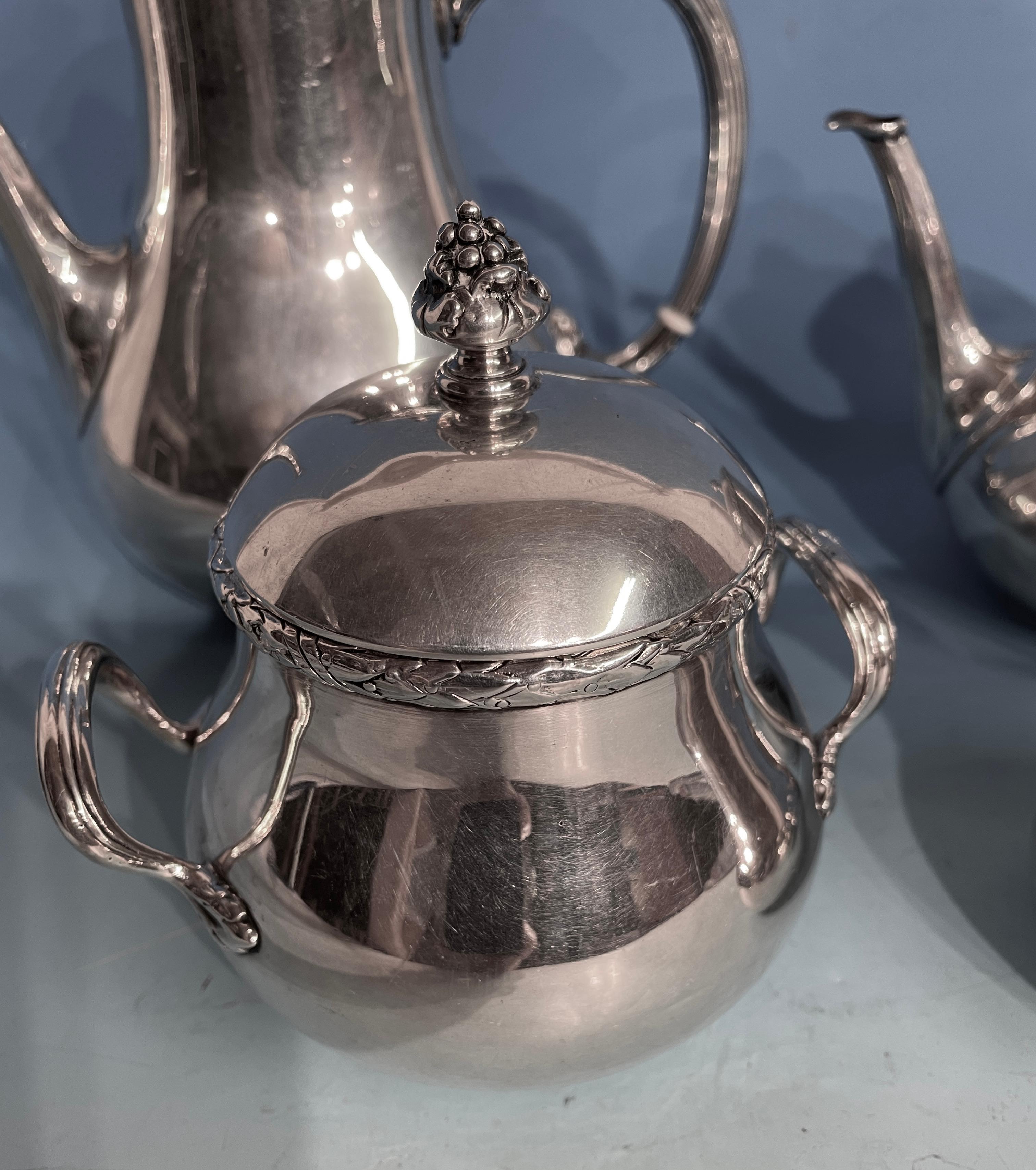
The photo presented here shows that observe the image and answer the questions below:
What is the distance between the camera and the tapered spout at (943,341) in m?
0.89

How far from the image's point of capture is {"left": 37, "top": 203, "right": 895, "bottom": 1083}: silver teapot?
0.50m

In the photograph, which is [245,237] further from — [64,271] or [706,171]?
[706,171]

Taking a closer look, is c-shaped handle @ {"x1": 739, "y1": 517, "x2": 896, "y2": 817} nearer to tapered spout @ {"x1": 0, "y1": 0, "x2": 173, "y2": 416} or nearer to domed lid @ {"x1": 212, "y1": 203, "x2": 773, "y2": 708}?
domed lid @ {"x1": 212, "y1": 203, "x2": 773, "y2": 708}

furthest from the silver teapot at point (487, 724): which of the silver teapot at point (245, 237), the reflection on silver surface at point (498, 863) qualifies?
the silver teapot at point (245, 237)

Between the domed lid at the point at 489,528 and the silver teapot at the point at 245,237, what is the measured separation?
9.1 inches

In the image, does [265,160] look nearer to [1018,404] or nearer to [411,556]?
[411,556]

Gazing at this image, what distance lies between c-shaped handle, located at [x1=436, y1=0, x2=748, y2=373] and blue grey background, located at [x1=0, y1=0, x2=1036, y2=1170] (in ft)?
0.73

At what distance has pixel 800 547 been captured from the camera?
64cm

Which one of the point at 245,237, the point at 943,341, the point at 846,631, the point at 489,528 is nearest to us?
the point at 489,528

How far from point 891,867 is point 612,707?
352mm

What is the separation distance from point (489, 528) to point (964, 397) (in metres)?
0.55

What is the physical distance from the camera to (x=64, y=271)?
2.75 feet

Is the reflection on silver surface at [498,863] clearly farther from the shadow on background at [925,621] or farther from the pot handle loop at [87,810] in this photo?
the shadow on background at [925,621]

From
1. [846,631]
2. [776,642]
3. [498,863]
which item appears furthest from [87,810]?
[776,642]
